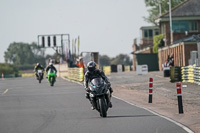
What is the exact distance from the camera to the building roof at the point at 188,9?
70625 mm

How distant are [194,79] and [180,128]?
22350 mm

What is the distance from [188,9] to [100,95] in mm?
57574

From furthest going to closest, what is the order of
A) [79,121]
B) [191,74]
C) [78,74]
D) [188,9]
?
[188,9] < [78,74] < [191,74] < [79,121]

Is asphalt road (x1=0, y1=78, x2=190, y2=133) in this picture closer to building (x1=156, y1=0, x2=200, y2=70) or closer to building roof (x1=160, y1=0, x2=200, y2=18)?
building (x1=156, y1=0, x2=200, y2=70)

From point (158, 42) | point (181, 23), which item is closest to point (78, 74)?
point (181, 23)

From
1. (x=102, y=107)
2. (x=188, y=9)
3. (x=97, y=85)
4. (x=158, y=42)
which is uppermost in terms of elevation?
(x=188, y=9)

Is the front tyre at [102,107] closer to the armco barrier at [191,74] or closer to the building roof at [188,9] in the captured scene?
Answer: the armco barrier at [191,74]

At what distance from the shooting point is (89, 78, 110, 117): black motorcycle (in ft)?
50.5

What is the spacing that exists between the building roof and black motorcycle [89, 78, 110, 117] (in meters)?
55.9

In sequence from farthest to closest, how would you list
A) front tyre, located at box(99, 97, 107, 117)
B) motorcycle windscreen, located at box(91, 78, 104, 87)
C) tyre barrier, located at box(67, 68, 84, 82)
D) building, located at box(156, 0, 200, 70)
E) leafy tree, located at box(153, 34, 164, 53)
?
leafy tree, located at box(153, 34, 164, 53) < building, located at box(156, 0, 200, 70) < tyre barrier, located at box(67, 68, 84, 82) < motorcycle windscreen, located at box(91, 78, 104, 87) < front tyre, located at box(99, 97, 107, 117)

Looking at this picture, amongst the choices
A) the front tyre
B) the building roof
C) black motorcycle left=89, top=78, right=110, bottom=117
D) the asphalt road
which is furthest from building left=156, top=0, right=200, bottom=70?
the front tyre

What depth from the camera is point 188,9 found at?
71.5 meters

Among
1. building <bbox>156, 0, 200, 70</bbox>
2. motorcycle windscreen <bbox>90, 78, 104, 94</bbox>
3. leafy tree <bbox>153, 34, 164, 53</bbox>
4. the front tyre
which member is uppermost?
building <bbox>156, 0, 200, 70</bbox>

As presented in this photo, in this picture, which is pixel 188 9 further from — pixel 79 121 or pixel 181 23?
pixel 79 121
